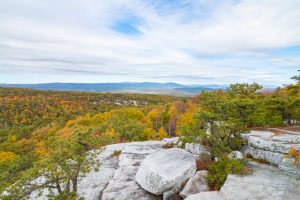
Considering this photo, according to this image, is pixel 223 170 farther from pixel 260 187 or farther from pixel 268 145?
pixel 268 145

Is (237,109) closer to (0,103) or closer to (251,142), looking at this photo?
(251,142)

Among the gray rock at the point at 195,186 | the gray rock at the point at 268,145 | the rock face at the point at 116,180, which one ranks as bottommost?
the rock face at the point at 116,180

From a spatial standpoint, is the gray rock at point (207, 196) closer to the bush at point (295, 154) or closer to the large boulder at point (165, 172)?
the large boulder at point (165, 172)

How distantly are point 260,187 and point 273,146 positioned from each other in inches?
171

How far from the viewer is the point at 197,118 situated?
647 inches

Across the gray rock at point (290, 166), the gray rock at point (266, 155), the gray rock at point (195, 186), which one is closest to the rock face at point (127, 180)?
the gray rock at point (195, 186)

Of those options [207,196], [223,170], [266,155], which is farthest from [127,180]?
[266,155]

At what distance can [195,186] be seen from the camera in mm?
14594

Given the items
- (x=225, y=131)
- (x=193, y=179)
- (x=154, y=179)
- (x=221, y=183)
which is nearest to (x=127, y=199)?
(x=154, y=179)

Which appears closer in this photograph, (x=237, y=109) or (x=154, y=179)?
(x=154, y=179)

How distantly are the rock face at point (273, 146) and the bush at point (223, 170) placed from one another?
6.56 ft

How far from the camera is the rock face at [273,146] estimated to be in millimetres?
14870

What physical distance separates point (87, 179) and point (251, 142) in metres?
13.5

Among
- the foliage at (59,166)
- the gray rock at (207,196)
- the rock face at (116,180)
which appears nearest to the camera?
the foliage at (59,166)
